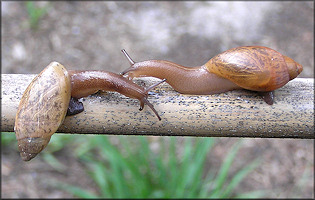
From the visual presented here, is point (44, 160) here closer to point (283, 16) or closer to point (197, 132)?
point (197, 132)

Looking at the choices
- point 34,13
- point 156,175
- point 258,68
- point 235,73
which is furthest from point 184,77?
point 34,13

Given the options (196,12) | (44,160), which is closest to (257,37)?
(196,12)

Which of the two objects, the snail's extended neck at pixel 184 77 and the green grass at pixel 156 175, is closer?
the snail's extended neck at pixel 184 77

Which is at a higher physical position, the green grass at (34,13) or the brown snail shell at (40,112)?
the brown snail shell at (40,112)

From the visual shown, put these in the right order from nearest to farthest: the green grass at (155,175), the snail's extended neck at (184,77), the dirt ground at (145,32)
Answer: the snail's extended neck at (184,77) < the green grass at (155,175) < the dirt ground at (145,32)

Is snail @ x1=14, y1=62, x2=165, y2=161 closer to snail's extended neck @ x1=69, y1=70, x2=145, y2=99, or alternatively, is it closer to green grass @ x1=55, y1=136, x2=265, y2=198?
snail's extended neck @ x1=69, y1=70, x2=145, y2=99

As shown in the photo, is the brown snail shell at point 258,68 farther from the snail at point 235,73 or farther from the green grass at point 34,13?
the green grass at point 34,13

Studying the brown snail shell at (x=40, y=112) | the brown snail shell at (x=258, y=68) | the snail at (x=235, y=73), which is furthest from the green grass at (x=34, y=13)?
the brown snail shell at (x=258, y=68)

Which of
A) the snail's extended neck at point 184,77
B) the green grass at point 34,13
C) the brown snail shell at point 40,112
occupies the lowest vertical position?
the green grass at point 34,13
